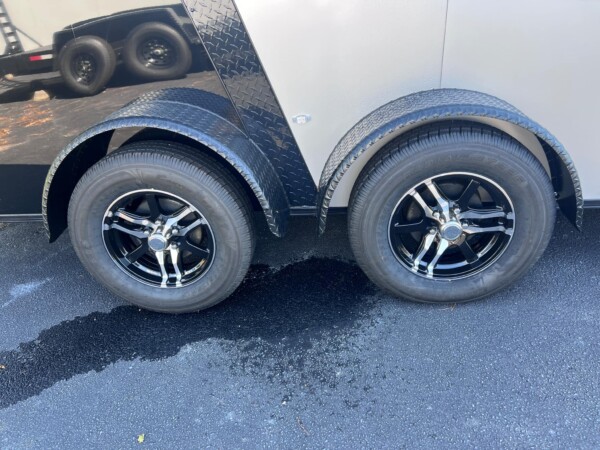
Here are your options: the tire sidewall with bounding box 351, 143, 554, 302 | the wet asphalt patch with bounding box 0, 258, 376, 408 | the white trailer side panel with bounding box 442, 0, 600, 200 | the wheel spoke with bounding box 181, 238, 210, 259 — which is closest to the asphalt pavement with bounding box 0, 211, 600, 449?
the wet asphalt patch with bounding box 0, 258, 376, 408

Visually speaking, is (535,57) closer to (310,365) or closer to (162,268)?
(310,365)

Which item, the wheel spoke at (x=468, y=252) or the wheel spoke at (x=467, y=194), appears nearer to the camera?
the wheel spoke at (x=467, y=194)

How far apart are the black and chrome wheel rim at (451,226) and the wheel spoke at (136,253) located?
133cm

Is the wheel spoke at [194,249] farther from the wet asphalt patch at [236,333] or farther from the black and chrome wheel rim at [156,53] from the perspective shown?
the black and chrome wheel rim at [156,53]

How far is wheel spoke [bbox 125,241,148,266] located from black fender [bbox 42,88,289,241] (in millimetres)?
455

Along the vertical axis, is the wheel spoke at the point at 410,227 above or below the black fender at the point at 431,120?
below

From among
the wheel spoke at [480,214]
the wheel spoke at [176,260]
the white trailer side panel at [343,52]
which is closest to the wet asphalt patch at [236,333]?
the wheel spoke at [176,260]

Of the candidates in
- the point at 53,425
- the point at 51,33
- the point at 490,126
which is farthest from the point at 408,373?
the point at 51,33

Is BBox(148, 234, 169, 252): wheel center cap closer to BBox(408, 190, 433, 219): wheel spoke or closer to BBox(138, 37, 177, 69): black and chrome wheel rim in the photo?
BBox(138, 37, 177, 69): black and chrome wheel rim

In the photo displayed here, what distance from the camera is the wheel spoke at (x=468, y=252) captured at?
2.62 meters

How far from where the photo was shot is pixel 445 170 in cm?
238

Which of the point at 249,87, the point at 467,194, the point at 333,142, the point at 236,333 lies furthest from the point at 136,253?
the point at 467,194

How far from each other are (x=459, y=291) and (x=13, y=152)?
251 centimetres

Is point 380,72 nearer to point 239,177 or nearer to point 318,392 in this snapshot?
point 239,177
